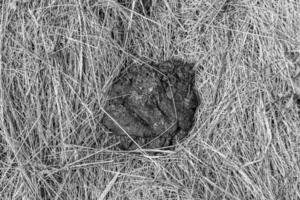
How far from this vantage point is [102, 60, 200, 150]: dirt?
1.85 m

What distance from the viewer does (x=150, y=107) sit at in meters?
1.85

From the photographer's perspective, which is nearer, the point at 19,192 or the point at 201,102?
the point at 19,192

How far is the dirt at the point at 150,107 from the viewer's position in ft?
6.07

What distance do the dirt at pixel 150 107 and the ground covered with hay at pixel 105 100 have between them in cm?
5

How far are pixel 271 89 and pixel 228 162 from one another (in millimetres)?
462

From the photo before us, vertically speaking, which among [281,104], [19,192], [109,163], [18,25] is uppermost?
[18,25]

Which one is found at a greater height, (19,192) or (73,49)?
(73,49)

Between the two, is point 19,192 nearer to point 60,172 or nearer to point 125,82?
point 60,172

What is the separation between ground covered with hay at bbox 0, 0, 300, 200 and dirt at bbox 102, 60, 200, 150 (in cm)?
5

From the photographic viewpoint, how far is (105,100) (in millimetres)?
1880

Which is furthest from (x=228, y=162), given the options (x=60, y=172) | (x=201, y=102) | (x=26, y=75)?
(x=26, y=75)

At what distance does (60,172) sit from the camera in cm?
184

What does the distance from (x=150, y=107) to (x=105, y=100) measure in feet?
0.82

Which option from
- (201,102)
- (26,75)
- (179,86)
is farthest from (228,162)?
(26,75)
